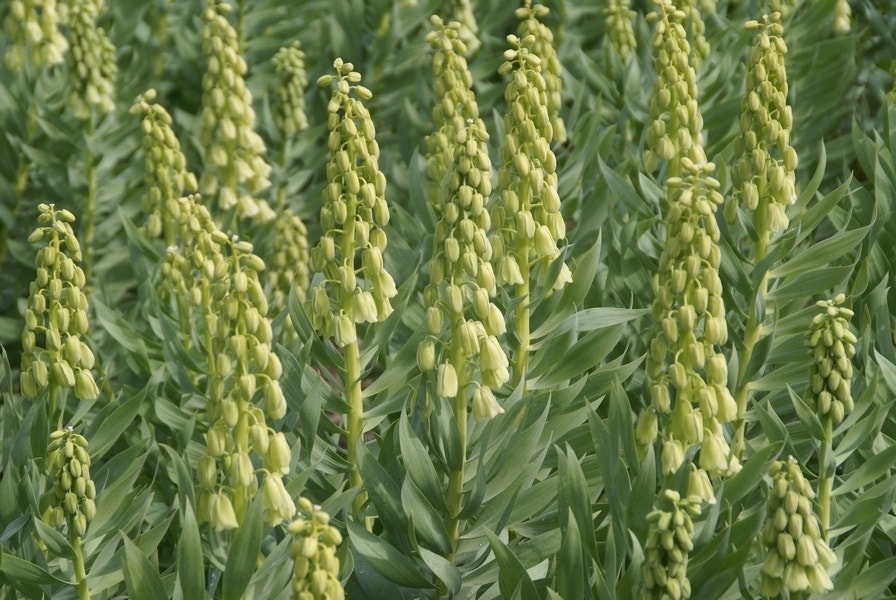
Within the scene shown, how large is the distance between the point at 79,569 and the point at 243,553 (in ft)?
1.88

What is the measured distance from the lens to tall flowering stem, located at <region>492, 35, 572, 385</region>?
3.30 m

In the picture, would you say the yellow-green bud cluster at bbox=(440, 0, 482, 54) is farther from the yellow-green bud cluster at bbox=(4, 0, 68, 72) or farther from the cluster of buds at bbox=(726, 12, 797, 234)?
the cluster of buds at bbox=(726, 12, 797, 234)

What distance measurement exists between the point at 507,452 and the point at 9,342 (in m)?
2.97

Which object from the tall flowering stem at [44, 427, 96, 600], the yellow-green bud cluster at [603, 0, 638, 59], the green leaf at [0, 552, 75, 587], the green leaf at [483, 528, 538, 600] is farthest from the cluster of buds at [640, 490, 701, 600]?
the yellow-green bud cluster at [603, 0, 638, 59]

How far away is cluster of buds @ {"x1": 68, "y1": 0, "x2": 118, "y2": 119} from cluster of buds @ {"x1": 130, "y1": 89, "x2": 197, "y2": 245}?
912mm

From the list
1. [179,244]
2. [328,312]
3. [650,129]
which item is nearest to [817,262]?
[650,129]

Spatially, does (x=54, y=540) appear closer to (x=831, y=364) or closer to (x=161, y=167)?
(x=161, y=167)

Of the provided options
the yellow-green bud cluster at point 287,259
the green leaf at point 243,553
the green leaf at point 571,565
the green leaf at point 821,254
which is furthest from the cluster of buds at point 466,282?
the yellow-green bud cluster at point 287,259

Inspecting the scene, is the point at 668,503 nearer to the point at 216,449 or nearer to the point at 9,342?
the point at 216,449

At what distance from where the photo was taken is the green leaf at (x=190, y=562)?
2914 millimetres

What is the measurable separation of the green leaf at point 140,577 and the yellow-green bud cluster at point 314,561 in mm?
712

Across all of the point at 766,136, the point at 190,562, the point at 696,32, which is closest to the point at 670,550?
the point at 190,562

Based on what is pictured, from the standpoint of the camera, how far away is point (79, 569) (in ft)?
10.5

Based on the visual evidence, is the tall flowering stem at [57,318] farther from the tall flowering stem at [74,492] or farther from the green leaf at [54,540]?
the green leaf at [54,540]
